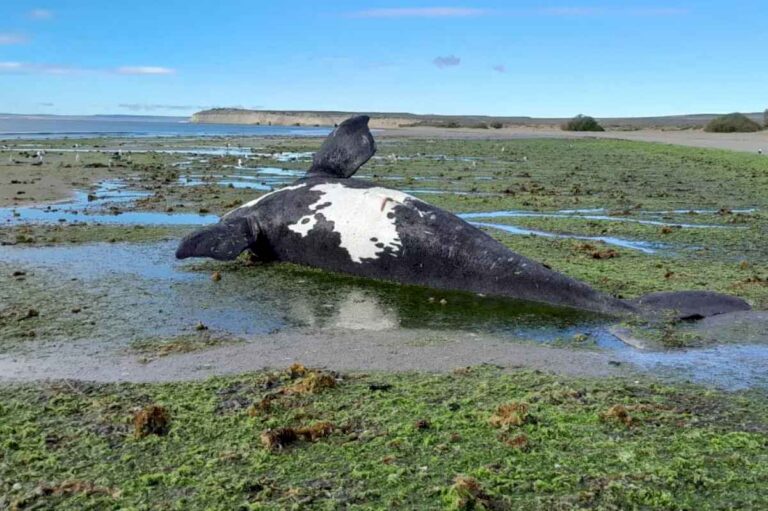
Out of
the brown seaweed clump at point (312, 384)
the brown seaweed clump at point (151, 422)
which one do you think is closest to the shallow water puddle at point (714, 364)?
the brown seaweed clump at point (312, 384)

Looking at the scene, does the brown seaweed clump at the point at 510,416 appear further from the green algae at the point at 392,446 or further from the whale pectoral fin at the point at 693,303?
the whale pectoral fin at the point at 693,303

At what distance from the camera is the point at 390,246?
25.8 ft

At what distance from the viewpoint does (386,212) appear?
8.12 m

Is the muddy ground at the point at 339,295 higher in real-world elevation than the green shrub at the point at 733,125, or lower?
lower

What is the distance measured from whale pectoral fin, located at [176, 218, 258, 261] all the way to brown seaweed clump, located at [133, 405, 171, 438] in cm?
431

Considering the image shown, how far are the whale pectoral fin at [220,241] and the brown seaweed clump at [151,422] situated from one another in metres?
4.31

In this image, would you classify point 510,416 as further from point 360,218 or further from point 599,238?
point 599,238

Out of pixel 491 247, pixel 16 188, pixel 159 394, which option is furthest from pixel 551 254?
pixel 16 188

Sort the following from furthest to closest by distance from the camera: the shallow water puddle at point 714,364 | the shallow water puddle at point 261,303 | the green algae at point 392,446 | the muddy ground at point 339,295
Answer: the shallow water puddle at point 261,303 < the muddy ground at point 339,295 < the shallow water puddle at point 714,364 < the green algae at point 392,446

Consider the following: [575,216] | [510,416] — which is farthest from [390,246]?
[575,216]

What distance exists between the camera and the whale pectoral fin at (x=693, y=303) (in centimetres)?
620

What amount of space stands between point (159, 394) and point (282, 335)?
147 centimetres

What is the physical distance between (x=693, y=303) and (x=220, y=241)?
4.93 m

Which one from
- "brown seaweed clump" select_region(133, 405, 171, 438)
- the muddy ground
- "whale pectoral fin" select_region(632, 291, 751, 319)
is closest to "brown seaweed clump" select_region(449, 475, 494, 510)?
"brown seaweed clump" select_region(133, 405, 171, 438)
